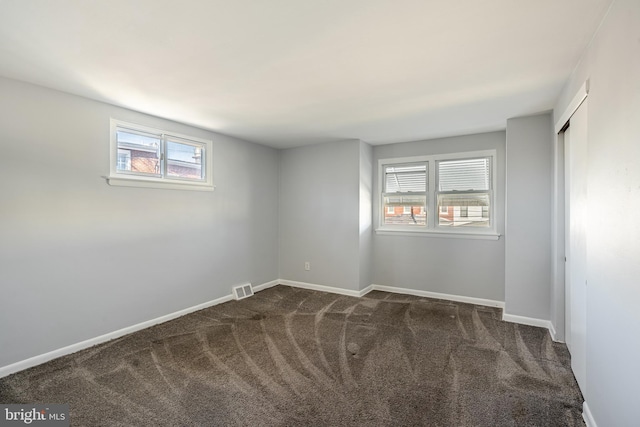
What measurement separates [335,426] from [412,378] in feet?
2.75

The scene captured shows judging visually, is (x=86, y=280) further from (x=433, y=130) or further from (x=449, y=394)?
(x=433, y=130)

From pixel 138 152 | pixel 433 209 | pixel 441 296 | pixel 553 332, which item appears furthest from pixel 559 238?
pixel 138 152

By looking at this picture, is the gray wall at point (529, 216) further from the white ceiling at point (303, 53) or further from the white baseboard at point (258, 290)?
the white ceiling at point (303, 53)

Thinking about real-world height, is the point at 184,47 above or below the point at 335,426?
above

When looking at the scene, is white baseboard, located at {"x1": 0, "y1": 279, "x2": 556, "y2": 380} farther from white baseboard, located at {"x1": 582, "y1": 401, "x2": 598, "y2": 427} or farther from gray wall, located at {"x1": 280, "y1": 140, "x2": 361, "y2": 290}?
white baseboard, located at {"x1": 582, "y1": 401, "x2": 598, "y2": 427}

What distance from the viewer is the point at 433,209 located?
183 inches

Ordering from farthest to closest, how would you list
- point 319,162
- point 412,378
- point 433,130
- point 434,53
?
point 319,162, point 433,130, point 412,378, point 434,53

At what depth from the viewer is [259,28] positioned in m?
1.85

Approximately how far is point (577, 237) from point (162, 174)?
4.29 meters

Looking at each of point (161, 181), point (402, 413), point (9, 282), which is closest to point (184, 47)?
point (161, 181)

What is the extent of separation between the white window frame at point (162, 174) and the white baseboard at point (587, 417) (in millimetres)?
4256

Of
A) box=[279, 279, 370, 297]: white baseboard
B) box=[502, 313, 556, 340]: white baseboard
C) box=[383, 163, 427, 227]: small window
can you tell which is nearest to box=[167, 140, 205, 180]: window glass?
box=[279, 279, 370, 297]: white baseboard

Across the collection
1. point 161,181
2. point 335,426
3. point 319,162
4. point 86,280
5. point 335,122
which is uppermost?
point 335,122

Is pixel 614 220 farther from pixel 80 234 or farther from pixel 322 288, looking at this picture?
pixel 80 234
